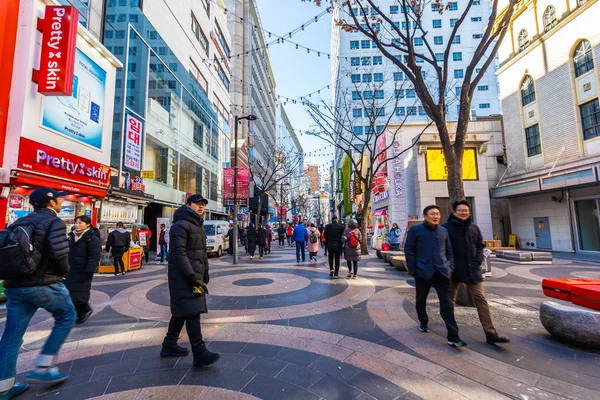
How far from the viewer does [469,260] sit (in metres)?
3.97

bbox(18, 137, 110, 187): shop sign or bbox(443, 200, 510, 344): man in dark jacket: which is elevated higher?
bbox(18, 137, 110, 187): shop sign

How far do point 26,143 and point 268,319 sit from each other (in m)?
8.71

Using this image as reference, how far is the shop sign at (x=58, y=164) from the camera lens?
8.12 meters

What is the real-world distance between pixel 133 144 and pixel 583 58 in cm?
2348

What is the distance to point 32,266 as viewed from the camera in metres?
2.58

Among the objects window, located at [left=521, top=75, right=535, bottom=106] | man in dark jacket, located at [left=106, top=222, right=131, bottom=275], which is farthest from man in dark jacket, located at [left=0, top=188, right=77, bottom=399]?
window, located at [left=521, top=75, right=535, bottom=106]

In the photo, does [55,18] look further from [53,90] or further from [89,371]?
[89,371]

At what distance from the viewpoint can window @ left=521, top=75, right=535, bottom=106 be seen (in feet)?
57.3

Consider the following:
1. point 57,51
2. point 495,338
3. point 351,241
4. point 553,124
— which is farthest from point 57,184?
point 553,124

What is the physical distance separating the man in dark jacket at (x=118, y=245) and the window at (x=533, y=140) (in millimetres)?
21813

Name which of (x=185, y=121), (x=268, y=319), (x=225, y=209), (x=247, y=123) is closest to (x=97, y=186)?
(x=268, y=319)

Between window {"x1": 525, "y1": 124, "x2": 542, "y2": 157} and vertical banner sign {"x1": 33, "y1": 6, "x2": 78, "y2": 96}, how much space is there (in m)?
22.7

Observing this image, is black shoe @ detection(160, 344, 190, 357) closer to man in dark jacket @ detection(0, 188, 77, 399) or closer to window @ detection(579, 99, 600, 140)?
man in dark jacket @ detection(0, 188, 77, 399)

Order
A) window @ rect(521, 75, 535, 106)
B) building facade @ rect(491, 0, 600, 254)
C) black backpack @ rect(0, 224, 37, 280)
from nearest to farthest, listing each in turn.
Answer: black backpack @ rect(0, 224, 37, 280)
building facade @ rect(491, 0, 600, 254)
window @ rect(521, 75, 535, 106)
